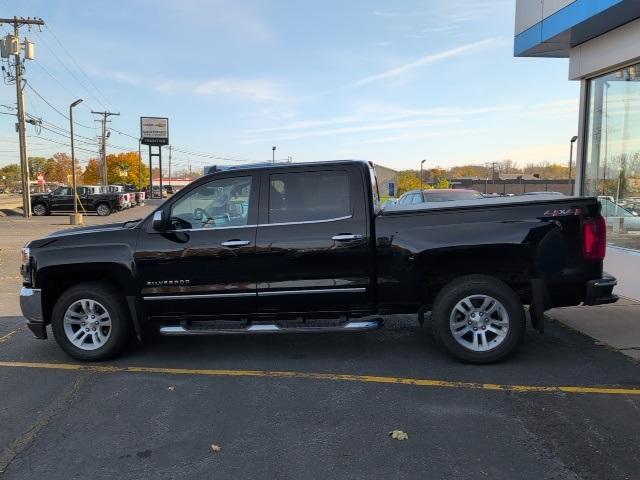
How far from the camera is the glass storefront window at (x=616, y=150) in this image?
888 centimetres

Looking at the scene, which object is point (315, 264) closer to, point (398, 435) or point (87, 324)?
point (398, 435)

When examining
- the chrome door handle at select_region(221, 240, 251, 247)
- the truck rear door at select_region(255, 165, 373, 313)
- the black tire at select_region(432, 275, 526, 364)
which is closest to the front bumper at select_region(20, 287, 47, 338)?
the chrome door handle at select_region(221, 240, 251, 247)

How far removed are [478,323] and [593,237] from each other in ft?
4.28

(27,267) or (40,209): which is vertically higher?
(27,267)

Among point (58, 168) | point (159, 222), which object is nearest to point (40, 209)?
point (159, 222)

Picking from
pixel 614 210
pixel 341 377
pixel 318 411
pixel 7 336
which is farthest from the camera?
pixel 614 210

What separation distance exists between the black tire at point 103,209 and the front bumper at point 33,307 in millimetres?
29439

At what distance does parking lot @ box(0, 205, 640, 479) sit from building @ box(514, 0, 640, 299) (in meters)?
3.79

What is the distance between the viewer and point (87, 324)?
543cm

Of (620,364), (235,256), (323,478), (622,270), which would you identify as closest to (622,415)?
(620,364)

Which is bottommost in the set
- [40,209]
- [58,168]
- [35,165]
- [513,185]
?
[40,209]

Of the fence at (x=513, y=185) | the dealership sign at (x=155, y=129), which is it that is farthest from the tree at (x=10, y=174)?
the fence at (x=513, y=185)

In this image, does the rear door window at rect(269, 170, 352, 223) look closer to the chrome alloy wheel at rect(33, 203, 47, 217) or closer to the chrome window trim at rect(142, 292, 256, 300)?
the chrome window trim at rect(142, 292, 256, 300)

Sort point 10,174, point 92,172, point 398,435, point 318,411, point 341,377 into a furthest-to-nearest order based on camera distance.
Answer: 1. point 10,174
2. point 92,172
3. point 341,377
4. point 318,411
5. point 398,435
